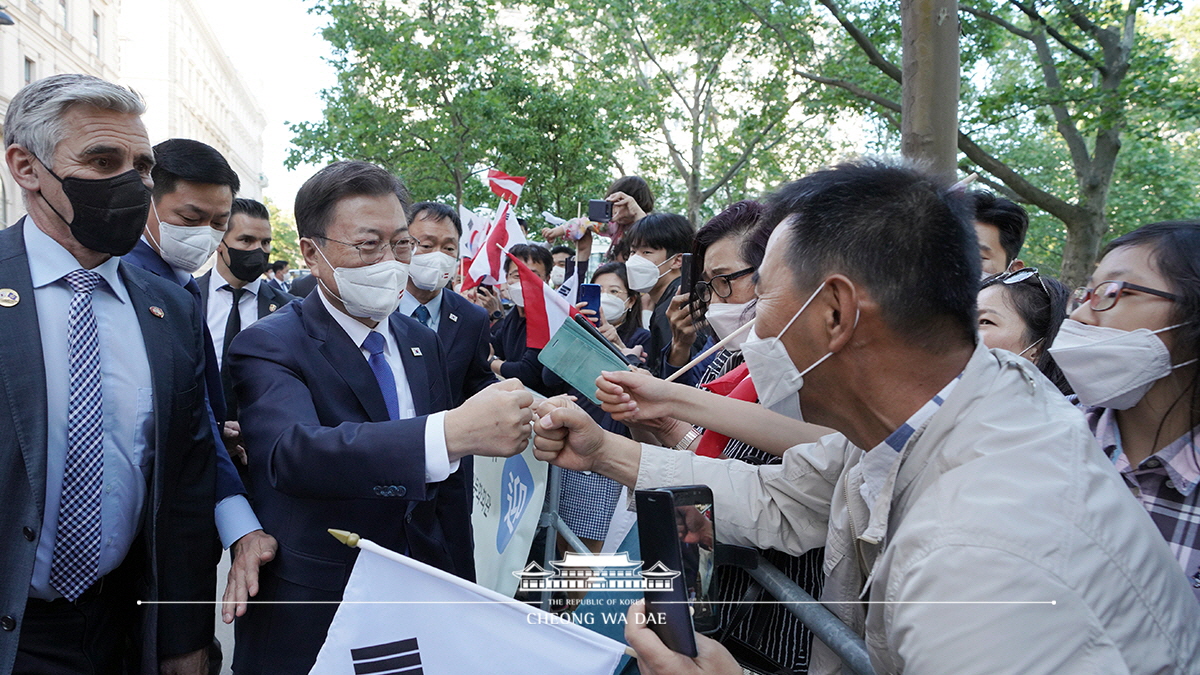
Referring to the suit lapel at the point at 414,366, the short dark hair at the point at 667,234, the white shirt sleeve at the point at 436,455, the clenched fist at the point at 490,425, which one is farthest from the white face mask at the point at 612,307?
the white shirt sleeve at the point at 436,455

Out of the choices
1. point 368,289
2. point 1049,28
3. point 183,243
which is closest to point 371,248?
point 368,289

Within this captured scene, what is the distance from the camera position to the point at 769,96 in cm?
1639

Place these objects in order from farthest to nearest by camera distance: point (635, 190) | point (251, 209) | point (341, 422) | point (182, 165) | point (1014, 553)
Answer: point (635, 190) → point (251, 209) → point (182, 165) → point (341, 422) → point (1014, 553)

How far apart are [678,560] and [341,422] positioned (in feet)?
3.92

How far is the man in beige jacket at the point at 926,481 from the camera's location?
1100mm

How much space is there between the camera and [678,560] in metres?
1.49

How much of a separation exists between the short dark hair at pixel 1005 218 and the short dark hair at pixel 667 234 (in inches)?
70.1

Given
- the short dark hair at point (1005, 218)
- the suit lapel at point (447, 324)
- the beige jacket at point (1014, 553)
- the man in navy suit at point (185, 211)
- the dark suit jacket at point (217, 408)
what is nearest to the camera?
the beige jacket at point (1014, 553)

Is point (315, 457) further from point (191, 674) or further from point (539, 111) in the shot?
point (539, 111)

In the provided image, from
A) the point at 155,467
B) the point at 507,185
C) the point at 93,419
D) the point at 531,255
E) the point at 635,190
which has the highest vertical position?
the point at 507,185

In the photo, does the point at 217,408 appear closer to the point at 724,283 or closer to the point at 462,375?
the point at 462,375

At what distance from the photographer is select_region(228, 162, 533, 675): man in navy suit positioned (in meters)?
2.00

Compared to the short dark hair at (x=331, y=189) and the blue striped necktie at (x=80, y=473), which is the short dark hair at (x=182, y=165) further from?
the blue striped necktie at (x=80, y=473)

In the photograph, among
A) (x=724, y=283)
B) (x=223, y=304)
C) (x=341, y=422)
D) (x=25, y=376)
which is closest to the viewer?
(x=25, y=376)
